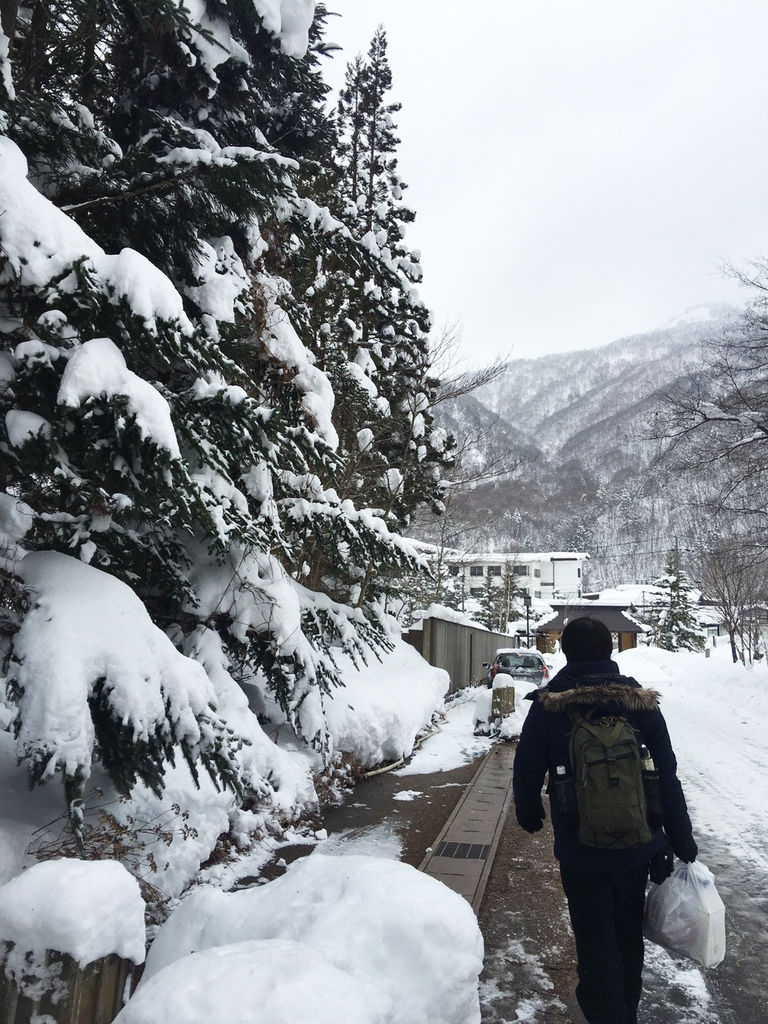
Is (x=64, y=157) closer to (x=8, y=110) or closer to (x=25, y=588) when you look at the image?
(x=8, y=110)

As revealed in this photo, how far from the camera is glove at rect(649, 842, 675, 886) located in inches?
121

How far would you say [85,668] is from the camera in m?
3.69

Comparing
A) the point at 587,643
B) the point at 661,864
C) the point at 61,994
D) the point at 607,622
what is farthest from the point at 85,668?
the point at 607,622

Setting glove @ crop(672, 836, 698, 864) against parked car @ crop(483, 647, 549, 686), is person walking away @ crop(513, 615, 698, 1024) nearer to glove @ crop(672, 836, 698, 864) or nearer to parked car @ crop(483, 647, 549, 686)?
glove @ crop(672, 836, 698, 864)

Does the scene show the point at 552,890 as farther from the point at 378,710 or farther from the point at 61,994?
the point at 378,710

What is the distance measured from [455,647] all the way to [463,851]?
17037mm

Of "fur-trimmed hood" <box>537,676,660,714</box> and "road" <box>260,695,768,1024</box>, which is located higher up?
"fur-trimmed hood" <box>537,676,660,714</box>

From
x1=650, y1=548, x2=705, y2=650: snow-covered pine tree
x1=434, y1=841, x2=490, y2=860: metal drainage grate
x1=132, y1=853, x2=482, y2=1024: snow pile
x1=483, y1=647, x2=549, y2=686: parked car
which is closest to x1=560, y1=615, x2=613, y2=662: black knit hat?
x1=132, y1=853, x2=482, y2=1024: snow pile

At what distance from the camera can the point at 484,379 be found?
656 inches

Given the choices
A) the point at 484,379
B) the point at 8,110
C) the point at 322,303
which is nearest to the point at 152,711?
the point at 8,110

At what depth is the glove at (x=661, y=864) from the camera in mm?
3066

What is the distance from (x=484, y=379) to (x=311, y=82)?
817cm

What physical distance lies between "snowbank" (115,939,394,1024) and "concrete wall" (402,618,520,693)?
17472 millimetres

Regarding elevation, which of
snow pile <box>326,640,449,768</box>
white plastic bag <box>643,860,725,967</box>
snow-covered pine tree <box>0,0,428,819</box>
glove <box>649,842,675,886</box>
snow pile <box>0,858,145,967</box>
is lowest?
snow pile <box>326,640,449,768</box>
